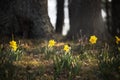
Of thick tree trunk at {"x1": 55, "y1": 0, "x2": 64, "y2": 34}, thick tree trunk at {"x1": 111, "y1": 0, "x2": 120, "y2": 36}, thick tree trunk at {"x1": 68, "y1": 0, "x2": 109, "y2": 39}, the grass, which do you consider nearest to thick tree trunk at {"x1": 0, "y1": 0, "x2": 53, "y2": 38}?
thick tree trunk at {"x1": 68, "y1": 0, "x2": 109, "y2": 39}

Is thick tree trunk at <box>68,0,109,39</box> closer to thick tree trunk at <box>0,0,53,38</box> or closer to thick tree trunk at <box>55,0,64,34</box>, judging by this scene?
thick tree trunk at <box>0,0,53,38</box>

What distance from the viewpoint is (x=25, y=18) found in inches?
346

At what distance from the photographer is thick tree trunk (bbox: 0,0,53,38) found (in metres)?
8.70

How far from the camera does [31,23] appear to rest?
8.83 meters

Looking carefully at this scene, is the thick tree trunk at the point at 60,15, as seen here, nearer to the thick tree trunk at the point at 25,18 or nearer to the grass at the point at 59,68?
the thick tree trunk at the point at 25,18

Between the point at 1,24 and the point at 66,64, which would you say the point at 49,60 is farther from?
the point at 1,24

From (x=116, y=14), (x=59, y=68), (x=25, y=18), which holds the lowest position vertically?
(x=59, y=68)

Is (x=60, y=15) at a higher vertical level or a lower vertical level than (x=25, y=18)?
higher

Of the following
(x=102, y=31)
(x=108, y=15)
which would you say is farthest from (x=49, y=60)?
(x=108, y=15)

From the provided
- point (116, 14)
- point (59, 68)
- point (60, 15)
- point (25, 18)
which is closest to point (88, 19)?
point (25, 18)

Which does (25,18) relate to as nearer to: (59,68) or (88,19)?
(88,19)

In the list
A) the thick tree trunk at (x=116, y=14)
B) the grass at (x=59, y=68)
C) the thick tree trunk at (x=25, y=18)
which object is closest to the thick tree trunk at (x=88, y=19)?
the thick tree trunk at (x=25, y=18)

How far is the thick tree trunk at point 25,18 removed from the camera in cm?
870

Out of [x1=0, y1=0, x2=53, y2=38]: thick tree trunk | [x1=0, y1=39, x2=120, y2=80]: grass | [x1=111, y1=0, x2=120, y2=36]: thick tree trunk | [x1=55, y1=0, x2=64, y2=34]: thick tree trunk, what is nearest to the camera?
[x1=0, y1=39, x2=120, y2=80]: grass
